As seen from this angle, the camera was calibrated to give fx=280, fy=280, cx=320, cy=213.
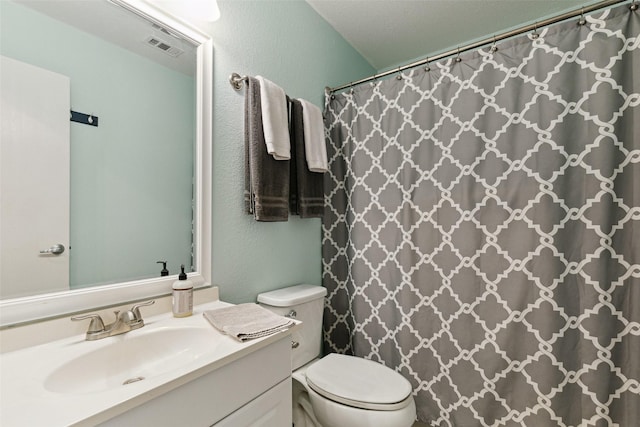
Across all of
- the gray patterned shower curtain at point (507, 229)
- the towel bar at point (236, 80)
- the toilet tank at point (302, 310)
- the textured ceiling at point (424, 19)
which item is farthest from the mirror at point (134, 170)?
the textured ceiling at point (424, 19)

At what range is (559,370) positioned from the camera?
1.13m

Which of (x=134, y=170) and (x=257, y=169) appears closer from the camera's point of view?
(x=134, y=170)

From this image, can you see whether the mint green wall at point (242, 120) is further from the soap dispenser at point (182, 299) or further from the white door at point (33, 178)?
the white door at point (33, 178)

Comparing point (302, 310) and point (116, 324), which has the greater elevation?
point (116, 324)

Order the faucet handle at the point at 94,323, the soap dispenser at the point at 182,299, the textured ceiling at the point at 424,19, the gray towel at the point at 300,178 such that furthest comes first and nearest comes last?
1. the textured ceiling at the point at 424,19
2. the gray towel at the point at 300,178
3. the soap dispenser at the point at 182,299
4. the faucet handle at the point at 94,323

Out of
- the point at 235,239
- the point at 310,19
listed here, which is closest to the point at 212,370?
the point at 235,239

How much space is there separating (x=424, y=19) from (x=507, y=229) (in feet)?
4.71

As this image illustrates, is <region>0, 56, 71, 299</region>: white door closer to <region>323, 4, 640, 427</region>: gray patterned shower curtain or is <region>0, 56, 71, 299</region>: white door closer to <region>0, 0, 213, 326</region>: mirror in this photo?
<region>0, 0, 213, 326</region>: mirror

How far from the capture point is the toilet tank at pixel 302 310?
4.16ft

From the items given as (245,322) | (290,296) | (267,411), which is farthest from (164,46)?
(267,411)

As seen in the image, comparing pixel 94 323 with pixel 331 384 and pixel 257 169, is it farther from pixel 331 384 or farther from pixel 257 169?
pixel 331 384

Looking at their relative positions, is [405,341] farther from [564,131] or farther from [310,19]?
[310,19]

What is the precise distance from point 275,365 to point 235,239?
0.58 m

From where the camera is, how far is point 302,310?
134 cm
